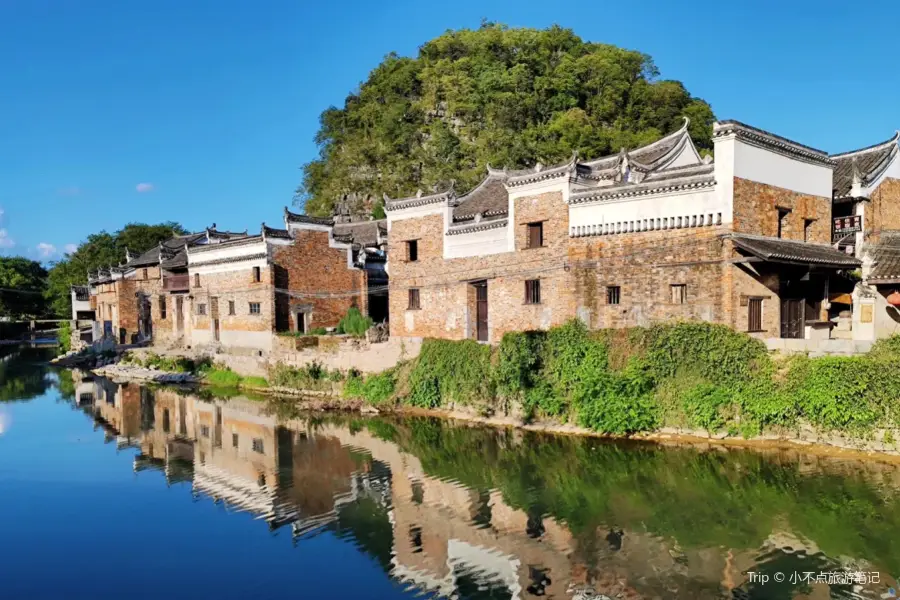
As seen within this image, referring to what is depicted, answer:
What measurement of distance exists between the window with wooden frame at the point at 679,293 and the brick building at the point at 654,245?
52 millimetres

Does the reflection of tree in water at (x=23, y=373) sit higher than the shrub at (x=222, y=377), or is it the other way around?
the shrub at (x=222, y=377)

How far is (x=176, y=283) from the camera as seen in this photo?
104 feet

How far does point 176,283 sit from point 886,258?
28.4 meters

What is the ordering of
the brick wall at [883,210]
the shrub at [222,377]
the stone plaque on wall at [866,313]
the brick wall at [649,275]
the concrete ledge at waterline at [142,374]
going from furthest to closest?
1. the concrete ledge at waterline at [142,374]
2. the shrub at [222,377]
3. the brick wall at [883,210]
4. the brick wall at [649,275]
5. the stone plaque on wall at [866,313]

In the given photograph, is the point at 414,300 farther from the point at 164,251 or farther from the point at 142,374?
the point at 164,251

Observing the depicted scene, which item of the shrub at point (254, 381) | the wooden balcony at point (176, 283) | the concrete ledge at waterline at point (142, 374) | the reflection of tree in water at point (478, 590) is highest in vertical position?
the wooden balcony at point (176, 283)

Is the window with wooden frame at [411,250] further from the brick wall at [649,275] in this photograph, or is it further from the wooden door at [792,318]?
the wooden door at [792,318]

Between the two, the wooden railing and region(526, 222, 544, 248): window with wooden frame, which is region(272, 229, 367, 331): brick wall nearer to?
region(526, 222, 544, 248): window with wooden frame

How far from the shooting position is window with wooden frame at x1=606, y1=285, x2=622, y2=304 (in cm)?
1672

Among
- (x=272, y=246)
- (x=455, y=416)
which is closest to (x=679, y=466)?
(x=455, y=416)

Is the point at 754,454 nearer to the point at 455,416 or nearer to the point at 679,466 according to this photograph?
the point at 679,466

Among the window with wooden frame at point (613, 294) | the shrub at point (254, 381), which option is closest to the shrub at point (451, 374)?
the window with wooden frame at point (613, 294)

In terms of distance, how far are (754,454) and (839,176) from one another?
10.5 m

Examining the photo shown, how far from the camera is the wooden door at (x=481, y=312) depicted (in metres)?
20.1
